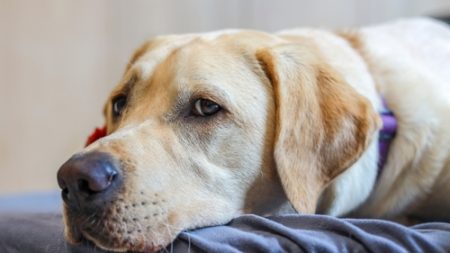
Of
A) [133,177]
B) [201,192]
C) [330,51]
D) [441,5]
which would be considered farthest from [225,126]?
[441,5]

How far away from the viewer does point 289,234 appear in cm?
128

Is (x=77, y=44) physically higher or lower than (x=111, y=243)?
lower

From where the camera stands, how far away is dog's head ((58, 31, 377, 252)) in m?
1.41

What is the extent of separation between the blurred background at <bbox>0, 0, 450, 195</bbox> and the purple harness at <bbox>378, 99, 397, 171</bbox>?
2.13 metres

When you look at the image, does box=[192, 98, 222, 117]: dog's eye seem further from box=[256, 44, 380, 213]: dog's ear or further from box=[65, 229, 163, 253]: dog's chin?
box=[65, 229, 163, 253]: dog's chin

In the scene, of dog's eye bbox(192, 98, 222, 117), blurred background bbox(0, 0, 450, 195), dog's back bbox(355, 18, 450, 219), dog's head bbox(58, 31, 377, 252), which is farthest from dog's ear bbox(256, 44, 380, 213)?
blurred background bbox(0, 0, 450, 195)

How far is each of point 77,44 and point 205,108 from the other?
2.40 metres

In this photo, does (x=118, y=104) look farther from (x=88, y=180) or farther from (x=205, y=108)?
(x=88, y=180)

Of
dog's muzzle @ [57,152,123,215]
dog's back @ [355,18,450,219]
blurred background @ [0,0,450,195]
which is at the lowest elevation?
blurred background @ [0,0,450,195]

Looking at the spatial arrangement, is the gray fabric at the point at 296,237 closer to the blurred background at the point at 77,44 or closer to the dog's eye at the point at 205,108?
the dog's eye at the point at 205,108

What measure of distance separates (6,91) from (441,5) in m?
2.45

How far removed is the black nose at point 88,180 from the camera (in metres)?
1.29

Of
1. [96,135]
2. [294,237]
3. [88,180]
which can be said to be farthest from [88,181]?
[96,135]

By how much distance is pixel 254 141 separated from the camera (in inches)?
63.1
